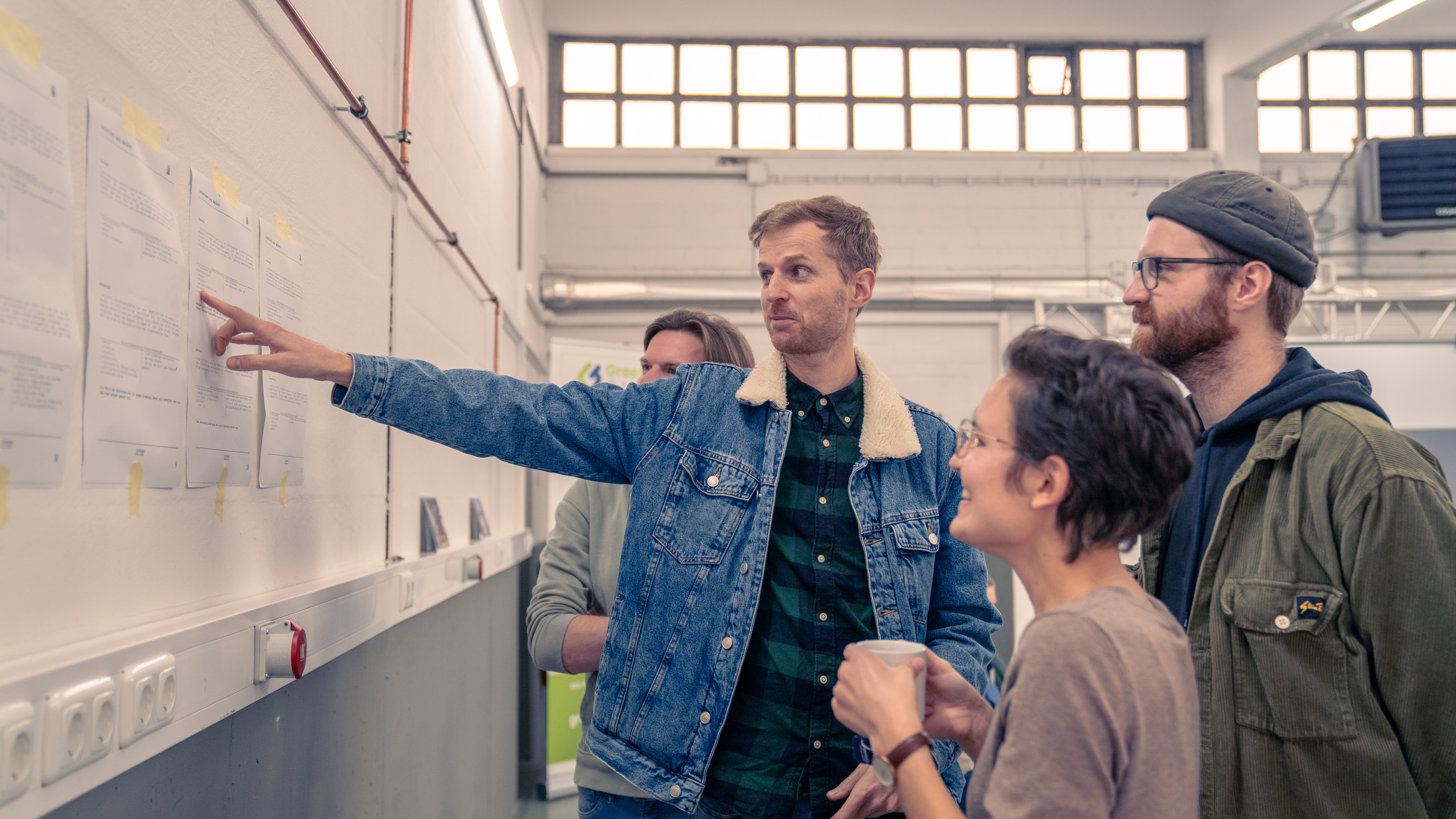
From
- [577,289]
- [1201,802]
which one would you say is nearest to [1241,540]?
[1201,802]

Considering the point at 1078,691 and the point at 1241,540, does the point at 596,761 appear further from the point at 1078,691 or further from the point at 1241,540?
the point at 1241,540

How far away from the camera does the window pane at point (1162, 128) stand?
22.6ft

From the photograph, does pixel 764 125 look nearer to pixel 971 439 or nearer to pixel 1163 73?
pixel 1163 73

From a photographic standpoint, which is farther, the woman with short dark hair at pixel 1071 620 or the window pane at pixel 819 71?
the window pane at pixel 819 71

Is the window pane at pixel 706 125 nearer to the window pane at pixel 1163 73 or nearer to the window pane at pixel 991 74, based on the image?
the window pane at pixel 991 74

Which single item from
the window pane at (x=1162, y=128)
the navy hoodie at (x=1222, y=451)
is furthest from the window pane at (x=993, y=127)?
the navy hoodie at (x=1222, y=451)

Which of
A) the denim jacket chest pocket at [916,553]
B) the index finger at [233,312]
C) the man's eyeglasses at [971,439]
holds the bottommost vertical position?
the denim jacket chest pocket at [916,553]

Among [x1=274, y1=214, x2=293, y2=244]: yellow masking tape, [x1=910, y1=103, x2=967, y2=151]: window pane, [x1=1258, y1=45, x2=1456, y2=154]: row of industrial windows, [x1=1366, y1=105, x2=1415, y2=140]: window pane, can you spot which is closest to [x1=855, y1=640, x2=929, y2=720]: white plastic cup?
[x1=274, y1=214, x2=293, y2=244]: yellow masking tape

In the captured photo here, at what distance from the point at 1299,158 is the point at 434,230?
682 cm

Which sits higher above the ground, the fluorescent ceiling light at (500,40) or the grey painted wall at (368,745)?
the fluorescent ceiling light at (500,40)

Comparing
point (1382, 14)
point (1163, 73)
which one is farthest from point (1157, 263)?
point (1163, 73)

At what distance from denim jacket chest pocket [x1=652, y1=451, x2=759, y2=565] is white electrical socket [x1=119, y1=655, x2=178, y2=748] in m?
0.67

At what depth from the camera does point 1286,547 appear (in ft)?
3.99

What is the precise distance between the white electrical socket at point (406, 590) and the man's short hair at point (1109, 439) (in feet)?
5.05
